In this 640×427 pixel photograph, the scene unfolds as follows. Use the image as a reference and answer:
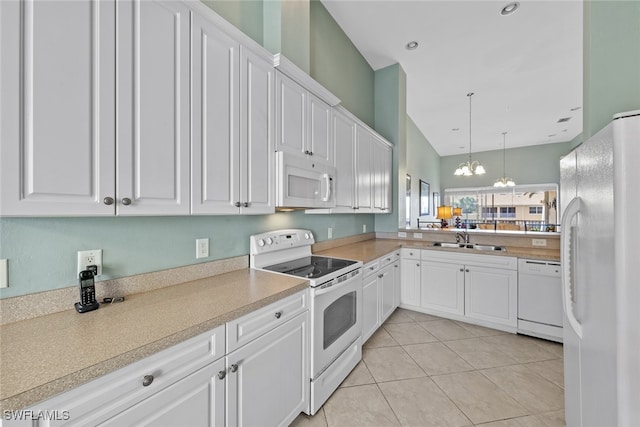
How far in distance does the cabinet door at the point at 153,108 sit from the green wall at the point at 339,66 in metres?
1.76

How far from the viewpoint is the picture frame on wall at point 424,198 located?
7002 mm

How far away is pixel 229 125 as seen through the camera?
1.42 meters

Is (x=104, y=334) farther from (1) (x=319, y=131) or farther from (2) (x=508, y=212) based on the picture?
(2) (x=508, y=212)

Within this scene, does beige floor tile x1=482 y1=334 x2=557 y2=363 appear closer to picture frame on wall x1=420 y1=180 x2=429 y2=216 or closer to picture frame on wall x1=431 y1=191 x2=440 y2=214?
picture frame on wall x1=420 y1=180 x2=429 y2=216

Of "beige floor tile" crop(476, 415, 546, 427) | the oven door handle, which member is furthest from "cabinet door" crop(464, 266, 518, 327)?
the oven door handle

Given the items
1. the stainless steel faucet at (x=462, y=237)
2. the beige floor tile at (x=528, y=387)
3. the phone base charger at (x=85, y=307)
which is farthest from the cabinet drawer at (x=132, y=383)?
the stainless steel faucet at (x=462, y=237)

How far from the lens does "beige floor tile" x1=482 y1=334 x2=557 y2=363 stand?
7.54 ft

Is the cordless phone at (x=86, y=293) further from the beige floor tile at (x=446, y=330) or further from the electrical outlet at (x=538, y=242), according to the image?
the electrical outlet at (x=538, y=242)

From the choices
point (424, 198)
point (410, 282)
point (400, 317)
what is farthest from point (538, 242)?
point (424, 198)

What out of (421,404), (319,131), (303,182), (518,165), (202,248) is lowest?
(421,404)

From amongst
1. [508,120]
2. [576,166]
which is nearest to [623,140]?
[576,166]

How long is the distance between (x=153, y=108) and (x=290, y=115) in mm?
932

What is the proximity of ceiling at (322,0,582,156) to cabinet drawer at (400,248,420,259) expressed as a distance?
2.66 meters

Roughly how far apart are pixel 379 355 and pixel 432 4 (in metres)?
3.54
